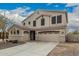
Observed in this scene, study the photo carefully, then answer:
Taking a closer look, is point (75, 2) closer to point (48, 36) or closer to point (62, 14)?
point (62, 14)

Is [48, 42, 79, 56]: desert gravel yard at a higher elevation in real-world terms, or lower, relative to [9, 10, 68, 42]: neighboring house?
lower

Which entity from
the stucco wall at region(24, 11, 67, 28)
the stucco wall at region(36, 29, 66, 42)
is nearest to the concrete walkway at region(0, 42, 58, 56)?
the stucco wall at region(36, 29, 66, 42)

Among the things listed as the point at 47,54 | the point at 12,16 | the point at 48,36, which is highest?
the point at 12,16

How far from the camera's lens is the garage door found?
595 centimetres

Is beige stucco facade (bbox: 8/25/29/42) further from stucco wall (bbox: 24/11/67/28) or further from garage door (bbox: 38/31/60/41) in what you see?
garage door (bbox: 38/31/60/41)

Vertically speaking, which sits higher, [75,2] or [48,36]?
[75,2]

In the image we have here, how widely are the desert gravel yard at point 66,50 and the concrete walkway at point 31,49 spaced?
0.12 metres

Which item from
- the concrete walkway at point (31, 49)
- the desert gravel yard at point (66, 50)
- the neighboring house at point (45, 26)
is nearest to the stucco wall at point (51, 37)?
the neighboring house at point (45, 26)

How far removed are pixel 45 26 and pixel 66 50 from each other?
798 mm

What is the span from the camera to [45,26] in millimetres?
5949

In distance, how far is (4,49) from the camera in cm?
580

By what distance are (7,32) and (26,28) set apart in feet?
1.60

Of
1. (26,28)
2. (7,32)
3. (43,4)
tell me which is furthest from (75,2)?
(7,32)

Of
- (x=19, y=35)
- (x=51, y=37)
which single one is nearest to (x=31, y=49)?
(x=19, y=35)
